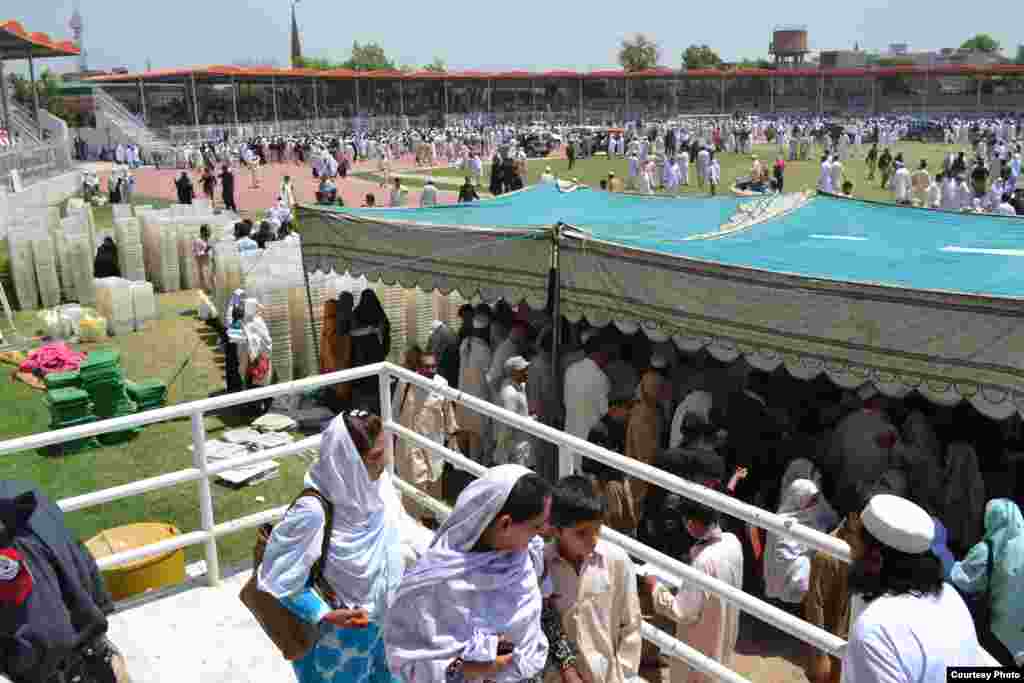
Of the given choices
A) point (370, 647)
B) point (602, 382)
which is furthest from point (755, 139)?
point (370, 647)

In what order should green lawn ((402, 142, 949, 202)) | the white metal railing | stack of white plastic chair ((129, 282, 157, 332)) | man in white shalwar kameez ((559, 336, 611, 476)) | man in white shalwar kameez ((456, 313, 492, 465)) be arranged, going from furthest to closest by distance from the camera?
1. green lawn ((402, 142, 949, 202))
2. stack of white plastic chair ((129, 282, 157, 332))
3. man in white shalwar kameez ((456, 313, 492, 465))
4. man in white shalwar kameez ((559, 336, 611, 476))
5. the white metal railing

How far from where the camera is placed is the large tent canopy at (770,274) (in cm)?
444

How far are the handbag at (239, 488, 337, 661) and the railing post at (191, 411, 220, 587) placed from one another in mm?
1306

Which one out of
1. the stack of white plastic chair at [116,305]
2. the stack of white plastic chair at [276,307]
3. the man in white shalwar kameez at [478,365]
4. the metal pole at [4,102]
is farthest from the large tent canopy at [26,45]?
the man in white shalwar kameez at [478,365]

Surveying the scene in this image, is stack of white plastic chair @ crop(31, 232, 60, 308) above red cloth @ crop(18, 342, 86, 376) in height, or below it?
above

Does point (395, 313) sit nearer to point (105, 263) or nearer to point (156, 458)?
point (156, 458)

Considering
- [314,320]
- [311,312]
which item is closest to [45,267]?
[314,320]

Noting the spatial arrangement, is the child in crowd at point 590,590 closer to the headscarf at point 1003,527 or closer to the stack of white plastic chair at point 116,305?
the headscarf at point 1003,527

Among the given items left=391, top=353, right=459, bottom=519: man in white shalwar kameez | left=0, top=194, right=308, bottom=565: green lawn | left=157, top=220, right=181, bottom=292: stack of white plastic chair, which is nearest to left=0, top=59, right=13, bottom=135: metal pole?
left=157, top=220, right=181, bottom=292: stack of white plastic chair

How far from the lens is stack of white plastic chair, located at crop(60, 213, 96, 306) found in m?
13.9

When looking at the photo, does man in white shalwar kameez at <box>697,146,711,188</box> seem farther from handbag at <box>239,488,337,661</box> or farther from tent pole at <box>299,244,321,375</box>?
handbag at <box>239,488,337,661</box>

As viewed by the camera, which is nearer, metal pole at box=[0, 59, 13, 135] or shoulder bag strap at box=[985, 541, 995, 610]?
shoulder bag strap at box=[985, 541, 995, 610]

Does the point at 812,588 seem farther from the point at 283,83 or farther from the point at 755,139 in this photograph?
the point at 283,83

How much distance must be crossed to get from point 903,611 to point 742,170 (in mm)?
33719
